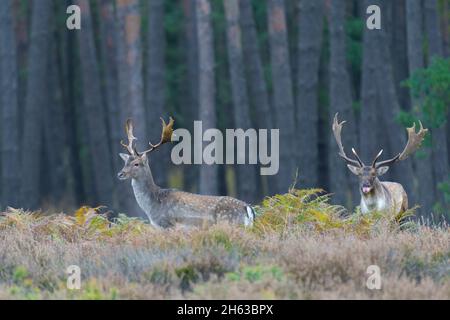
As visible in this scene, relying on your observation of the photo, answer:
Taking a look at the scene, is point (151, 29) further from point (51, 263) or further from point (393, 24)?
point (51, 263)

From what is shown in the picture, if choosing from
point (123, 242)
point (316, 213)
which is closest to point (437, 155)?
point (316, 213)

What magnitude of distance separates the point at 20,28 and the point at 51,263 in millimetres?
22364

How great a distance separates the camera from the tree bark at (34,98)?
2984cm

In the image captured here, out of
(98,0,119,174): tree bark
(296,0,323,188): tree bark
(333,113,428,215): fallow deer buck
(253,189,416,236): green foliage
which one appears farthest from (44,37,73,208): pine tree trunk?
(253,189,416,236): green foliage

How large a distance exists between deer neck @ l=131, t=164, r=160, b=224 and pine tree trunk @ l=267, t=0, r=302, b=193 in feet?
36.7

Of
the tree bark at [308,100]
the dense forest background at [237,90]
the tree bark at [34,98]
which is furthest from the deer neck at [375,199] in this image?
the tree bark at [34,98]

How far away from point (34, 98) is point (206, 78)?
4.82 metres

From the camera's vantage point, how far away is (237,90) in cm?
2877

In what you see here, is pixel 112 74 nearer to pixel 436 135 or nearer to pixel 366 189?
pixel 436 135

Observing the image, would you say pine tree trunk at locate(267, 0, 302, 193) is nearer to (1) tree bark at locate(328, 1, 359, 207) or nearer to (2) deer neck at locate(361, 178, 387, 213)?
(1) tree bark at locate(328, 1, 359, 207)

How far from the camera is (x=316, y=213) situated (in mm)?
15422

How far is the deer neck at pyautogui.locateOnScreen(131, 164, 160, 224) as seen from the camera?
16.3 m

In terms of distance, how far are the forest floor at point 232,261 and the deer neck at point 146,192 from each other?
0.84 meters

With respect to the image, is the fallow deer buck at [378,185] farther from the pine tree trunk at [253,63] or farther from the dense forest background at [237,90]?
the pine tree trunk at [253,63]
